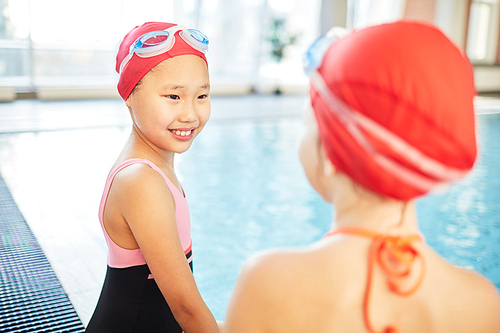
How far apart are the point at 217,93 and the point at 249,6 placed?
3228 millimetres

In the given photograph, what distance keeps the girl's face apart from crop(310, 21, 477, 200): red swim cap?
2.77ft

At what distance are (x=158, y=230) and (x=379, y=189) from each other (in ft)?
2.53

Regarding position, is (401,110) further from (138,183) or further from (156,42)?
(156,42)

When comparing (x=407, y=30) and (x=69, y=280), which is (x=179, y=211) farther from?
(x=69, y=280)

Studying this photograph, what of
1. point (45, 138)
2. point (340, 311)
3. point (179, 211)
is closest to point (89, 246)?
point (179, 211)

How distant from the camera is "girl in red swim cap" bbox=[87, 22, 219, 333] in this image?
1.44m

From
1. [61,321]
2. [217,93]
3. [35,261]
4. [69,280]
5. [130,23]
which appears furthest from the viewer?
[217,93]

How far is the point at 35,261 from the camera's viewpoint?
309 centimetres

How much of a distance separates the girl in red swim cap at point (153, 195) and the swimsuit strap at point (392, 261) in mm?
739

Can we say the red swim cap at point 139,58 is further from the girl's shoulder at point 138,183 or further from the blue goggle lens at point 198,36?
the girl's shoulder at point 138,183

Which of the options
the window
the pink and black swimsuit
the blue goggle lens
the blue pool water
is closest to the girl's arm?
the pink and black swimsuit

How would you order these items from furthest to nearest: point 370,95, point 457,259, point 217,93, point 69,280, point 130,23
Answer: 1. point 217,93
2. point 130,23
3. point 457,259
4. point 69,280
5. point 370,95

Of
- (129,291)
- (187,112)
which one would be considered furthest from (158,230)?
(187,112)

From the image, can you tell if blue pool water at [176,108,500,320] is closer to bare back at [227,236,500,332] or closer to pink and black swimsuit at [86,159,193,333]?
pink and black swimsuit at [86,159,193,333]
